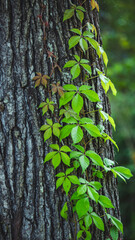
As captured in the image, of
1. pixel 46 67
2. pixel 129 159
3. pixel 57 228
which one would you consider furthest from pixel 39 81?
pixel 129 159

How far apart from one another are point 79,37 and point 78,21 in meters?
0.14

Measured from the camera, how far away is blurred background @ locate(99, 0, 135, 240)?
14.6ft

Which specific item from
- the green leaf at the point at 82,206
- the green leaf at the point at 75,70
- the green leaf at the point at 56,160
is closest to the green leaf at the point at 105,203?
the green leaf at the point at 82,206

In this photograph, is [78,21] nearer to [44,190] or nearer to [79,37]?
[79,37]

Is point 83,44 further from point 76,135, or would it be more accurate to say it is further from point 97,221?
point 97,221

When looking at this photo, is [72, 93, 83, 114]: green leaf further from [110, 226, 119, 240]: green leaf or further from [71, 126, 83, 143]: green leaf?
[110, 226, 119, 240]: green leaf

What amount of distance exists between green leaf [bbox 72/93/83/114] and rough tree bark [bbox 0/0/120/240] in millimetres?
168

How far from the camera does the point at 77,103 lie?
101 centimetres

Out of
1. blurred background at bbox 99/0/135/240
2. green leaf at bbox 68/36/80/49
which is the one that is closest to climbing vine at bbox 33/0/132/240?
green leaf at bbox 68/36/80/49

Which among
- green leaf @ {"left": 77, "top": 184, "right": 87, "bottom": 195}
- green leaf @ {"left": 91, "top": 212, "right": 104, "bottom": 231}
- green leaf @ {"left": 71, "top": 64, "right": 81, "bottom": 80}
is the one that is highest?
green leaf @ {"left": 71, "top": 64, "right": 81, "bottom": 80}

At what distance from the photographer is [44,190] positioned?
103 cm

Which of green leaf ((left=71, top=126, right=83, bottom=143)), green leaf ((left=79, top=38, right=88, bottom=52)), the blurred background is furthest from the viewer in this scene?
the blurred background

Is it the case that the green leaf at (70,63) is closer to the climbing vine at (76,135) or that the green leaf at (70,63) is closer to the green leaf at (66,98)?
the climbing vine at (76,135)

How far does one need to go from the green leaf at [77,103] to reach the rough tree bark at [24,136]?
17 cm
